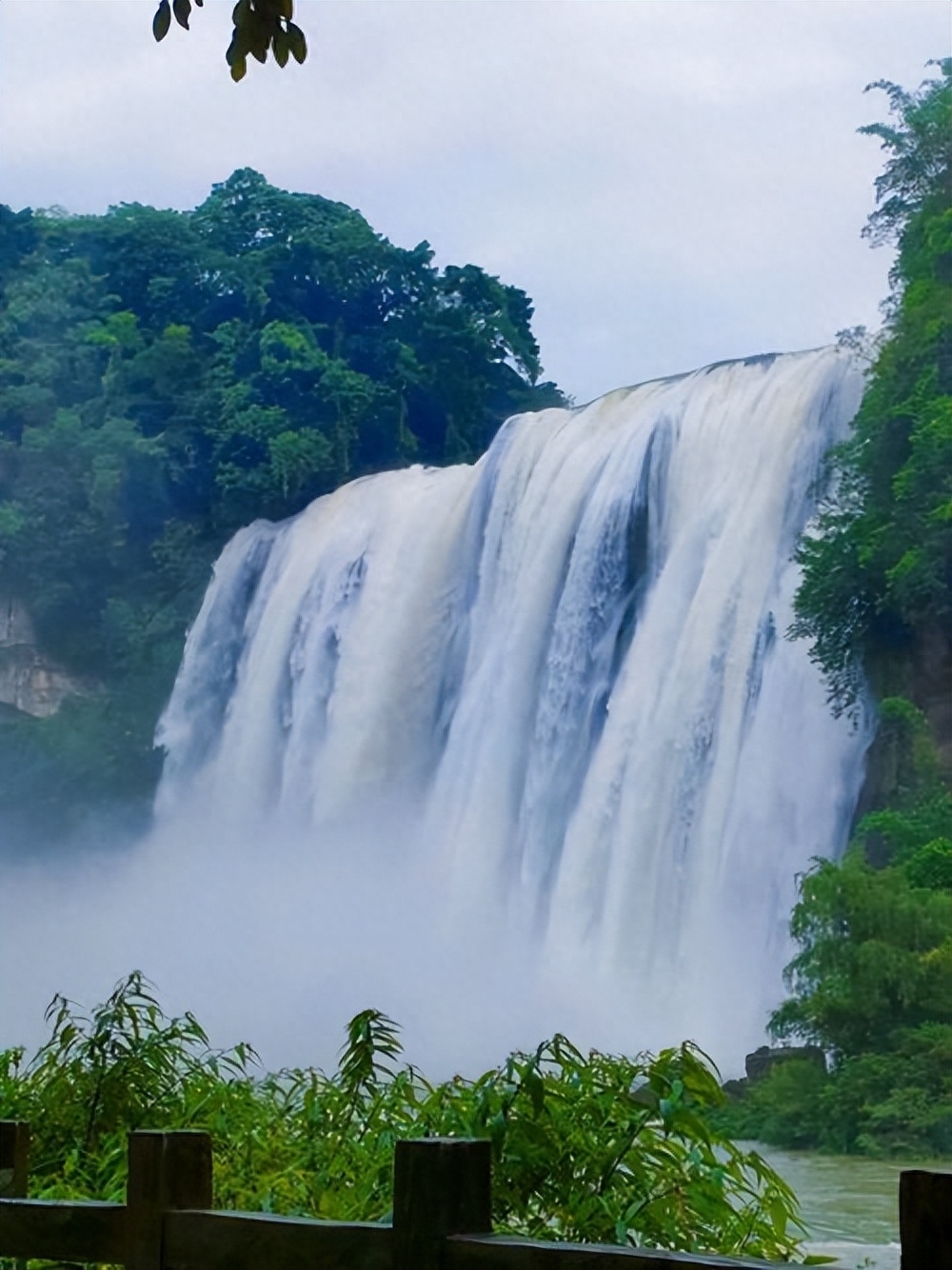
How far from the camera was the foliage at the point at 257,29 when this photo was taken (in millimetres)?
1869

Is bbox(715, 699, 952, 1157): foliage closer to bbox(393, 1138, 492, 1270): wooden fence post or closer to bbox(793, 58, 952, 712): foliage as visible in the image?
bbox(793, 58, 952, 712): foliage

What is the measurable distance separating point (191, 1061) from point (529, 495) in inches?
180

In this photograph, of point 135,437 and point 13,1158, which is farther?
point 135,437

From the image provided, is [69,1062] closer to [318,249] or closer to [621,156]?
[621,156]

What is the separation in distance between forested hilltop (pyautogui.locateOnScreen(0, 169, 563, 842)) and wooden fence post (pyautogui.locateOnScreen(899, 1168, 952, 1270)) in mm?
6097

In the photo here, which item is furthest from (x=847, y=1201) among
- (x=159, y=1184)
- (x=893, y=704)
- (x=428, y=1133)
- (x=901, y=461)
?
(x=159, y=1184)

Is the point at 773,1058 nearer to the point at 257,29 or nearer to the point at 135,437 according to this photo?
the point at 135,437

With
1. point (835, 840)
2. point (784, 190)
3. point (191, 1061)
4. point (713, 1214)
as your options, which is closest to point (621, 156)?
point (784, 190)

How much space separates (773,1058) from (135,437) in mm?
3298

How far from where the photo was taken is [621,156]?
20.0 feet

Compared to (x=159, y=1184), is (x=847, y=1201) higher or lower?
lower

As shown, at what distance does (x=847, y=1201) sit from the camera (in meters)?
4.67

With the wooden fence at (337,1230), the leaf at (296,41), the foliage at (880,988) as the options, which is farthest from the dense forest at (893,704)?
the wooden fence at (337,1230)


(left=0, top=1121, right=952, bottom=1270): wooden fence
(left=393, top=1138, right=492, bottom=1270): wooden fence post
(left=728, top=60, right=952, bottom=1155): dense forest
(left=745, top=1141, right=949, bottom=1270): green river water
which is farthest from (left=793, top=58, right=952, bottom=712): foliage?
(left=393, top=1138, right=492, bottom=1270): wooden fence post
